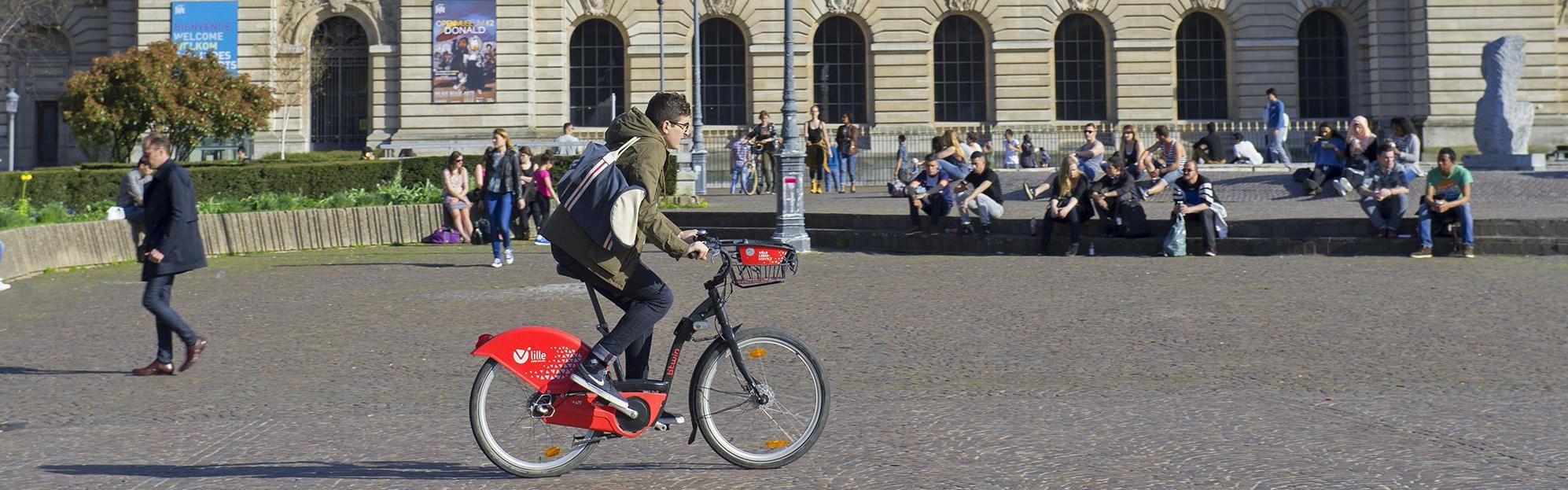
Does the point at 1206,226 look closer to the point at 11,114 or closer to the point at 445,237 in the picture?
the point at 445,237

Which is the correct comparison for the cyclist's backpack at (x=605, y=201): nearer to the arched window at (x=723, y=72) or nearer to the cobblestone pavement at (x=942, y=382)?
the cobblestone pavement at (x=942, y=382)

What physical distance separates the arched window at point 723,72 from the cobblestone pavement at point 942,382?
27460 mm

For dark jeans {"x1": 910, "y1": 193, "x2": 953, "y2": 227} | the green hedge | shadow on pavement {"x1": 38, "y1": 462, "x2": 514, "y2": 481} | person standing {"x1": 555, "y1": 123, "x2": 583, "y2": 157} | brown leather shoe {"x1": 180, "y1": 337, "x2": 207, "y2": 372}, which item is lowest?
shadow on pavement {"x1": 38, "y1": 462, "x2": 514, "y2": 481}

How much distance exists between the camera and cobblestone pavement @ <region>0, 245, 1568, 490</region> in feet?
21.6

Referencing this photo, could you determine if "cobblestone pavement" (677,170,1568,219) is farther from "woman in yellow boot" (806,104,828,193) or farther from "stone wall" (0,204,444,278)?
"stone wall" (0,204,444,278)

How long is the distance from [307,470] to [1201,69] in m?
39.0

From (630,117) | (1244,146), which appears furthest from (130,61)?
(630,117)

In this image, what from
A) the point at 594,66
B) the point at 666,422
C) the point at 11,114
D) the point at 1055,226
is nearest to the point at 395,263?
the point at 1055,226

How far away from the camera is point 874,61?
140ft

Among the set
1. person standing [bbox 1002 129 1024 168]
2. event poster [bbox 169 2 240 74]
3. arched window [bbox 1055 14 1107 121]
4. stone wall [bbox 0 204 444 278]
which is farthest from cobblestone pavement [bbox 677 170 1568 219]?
event poster [bbox 169 2 240 74]

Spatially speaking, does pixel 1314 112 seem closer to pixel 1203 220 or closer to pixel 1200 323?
pixel 1203 220

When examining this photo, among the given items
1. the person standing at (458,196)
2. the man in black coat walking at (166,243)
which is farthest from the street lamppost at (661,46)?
the man in black coat walking at (166,243)

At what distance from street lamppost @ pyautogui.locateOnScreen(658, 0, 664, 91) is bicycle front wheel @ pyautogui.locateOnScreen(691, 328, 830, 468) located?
106ft

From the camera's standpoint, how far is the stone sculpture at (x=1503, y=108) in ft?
97.5
